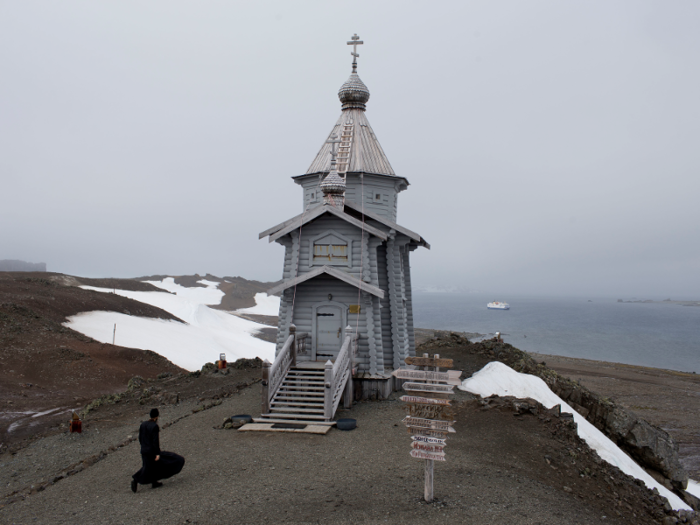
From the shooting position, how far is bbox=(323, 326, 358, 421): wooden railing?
14.8m

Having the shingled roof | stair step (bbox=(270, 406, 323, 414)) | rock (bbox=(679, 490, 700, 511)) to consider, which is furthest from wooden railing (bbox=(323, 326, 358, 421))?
rock (bbox=(679, 490, 700, 511))

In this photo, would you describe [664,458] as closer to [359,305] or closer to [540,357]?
[359,305]

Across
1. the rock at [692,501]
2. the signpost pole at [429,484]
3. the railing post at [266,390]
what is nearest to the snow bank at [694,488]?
the rock at [692,501]

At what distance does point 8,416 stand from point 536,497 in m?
19.1

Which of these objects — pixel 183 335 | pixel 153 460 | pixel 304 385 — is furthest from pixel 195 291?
pixel 153 460

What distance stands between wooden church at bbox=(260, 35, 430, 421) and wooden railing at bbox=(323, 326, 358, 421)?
0.10 ft

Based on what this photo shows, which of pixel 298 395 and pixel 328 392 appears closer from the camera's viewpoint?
pixel 328 392

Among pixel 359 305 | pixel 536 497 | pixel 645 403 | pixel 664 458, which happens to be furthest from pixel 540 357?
pixel 536 497

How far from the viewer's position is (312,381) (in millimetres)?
16688

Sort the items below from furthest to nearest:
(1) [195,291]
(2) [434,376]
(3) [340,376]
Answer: (1) [195,291], (3) [340,376], (2) [434,376]

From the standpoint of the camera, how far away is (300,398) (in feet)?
51.8

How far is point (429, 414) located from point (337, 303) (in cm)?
914

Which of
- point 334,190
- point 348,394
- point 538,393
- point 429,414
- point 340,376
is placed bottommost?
point 538,393

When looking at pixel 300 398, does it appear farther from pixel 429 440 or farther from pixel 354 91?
pixel 354 91
